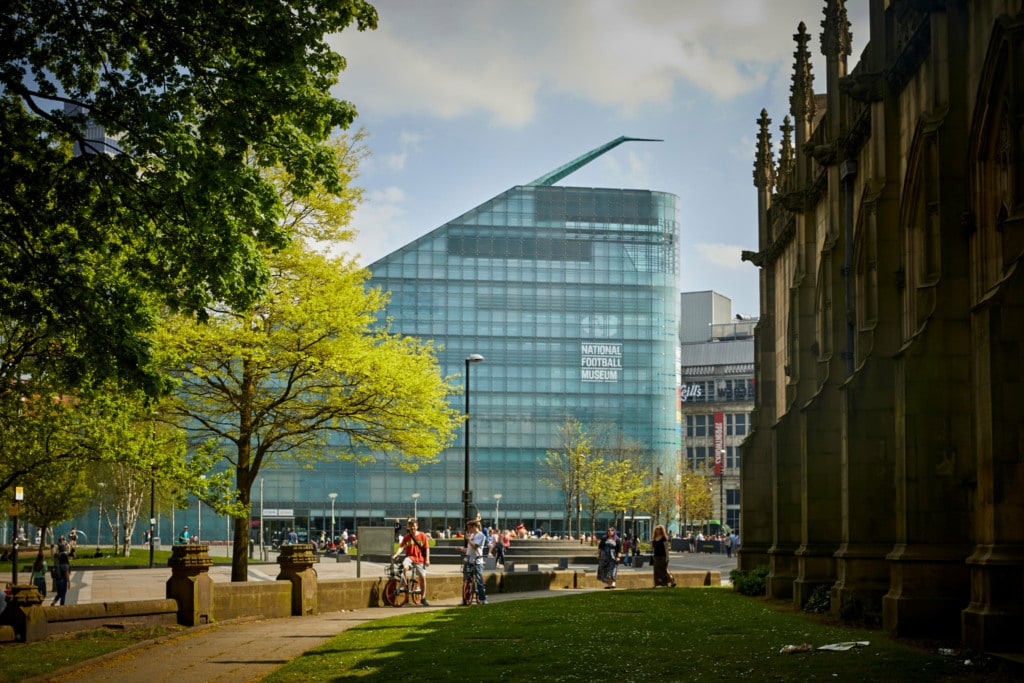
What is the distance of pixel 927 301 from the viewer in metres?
18.0

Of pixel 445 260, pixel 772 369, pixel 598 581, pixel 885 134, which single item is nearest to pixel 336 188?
pixel 885 134

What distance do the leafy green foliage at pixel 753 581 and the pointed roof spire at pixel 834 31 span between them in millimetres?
11535

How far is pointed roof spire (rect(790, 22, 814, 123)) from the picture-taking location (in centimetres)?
3284

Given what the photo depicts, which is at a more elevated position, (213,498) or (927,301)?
(927,301)

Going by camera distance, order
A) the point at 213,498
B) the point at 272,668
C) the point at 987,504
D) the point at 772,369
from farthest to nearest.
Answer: the point at 772,369 → the point at 213,498 → the point at 272,668 → the point at 987,504

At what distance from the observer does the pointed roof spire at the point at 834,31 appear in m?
27.7

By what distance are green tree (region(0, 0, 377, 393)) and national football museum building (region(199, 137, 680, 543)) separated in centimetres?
10185

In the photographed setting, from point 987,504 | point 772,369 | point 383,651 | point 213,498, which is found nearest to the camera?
point 987,504

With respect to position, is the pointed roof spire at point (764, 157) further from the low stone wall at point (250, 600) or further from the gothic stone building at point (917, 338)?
the low stone wall at point (250, 600)

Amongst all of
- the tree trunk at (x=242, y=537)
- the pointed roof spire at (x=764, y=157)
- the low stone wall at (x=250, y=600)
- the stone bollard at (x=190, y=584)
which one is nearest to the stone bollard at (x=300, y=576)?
the low stone wall at (x=250, y=600)

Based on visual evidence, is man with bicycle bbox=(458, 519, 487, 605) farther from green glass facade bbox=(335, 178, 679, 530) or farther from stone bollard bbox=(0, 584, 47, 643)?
green glass facade bbox=(335, 178, 679, 530)

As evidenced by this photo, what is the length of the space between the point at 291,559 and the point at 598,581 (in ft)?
56.0

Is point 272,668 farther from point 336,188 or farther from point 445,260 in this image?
Answer: point 445,260

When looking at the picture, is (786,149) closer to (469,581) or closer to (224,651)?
(469,581)
